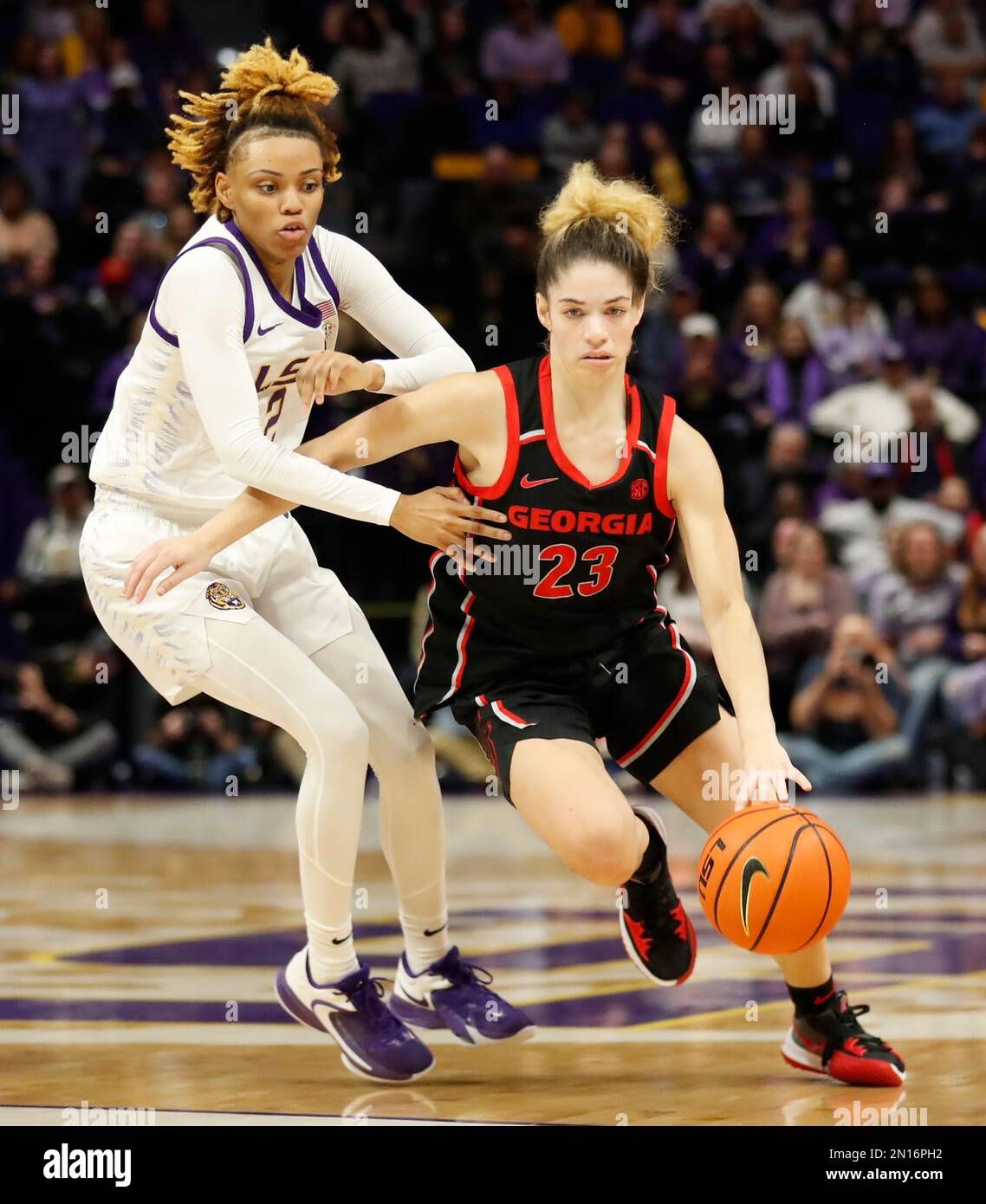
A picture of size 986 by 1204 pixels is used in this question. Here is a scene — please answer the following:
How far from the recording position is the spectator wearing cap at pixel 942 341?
12953 millimetres

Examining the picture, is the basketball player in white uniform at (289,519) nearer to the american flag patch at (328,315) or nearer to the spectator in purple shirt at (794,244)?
the american flag patch at (328,315)

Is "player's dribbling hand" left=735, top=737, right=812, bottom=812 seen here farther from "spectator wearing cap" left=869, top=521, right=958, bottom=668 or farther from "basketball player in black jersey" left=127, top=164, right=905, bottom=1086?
"spectator wearing cap" left=869, top=521, right=958, bottom=668

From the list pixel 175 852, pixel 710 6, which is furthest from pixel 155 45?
pixel 175 852

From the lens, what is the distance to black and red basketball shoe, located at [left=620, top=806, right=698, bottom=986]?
4734 mm

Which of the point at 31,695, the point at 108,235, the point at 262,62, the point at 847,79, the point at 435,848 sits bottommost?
the point at 435,848

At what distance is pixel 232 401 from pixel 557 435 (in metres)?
0.75

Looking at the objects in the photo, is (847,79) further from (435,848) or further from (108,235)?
(435,848)

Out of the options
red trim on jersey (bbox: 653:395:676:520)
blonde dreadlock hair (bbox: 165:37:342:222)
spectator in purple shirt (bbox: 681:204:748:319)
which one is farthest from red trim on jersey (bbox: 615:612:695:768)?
spectator in purple shirt (bbox: 681:204:748:319)

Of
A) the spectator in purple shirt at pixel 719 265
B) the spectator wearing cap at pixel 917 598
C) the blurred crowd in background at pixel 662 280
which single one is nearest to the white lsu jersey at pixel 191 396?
the blurred crowd in background at pixel 662 280

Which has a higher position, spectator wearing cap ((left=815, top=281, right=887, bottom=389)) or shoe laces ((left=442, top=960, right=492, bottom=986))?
spectator wearing cap ((left=815, top=281, right=887, bottom=389))

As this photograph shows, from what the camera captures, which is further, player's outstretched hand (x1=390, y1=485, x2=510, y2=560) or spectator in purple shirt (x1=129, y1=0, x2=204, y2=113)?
spectator in purple shirt (x1=129, y1=0, x2=204, y2=113)

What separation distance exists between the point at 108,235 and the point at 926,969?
9.51 m

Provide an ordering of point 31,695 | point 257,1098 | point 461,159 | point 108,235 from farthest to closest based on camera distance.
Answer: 1. point 461,159
2. point 108,235
3. point 31,695
4. point 257,1098
